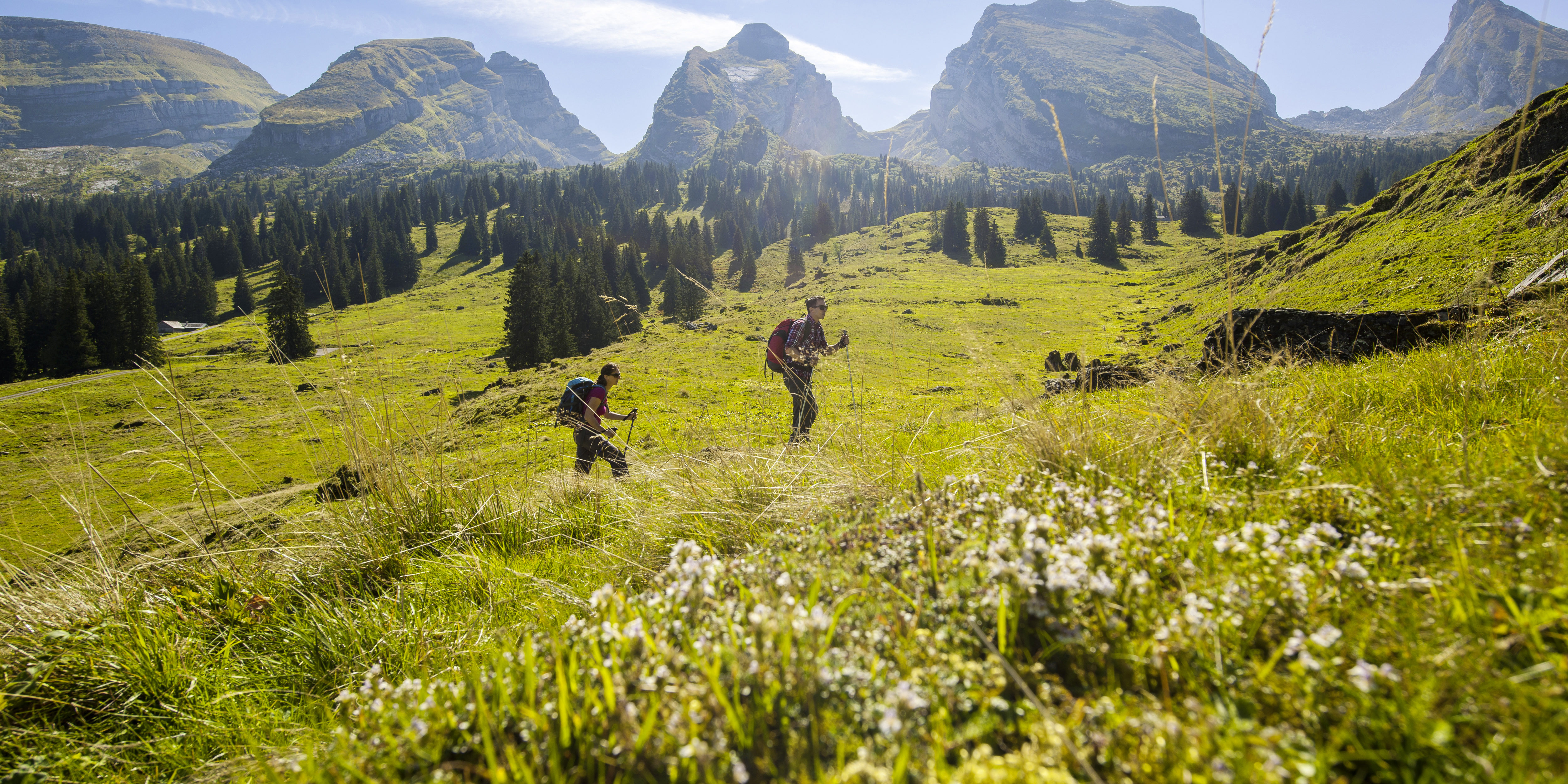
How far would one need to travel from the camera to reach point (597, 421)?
7859 mm

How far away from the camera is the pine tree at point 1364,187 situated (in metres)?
112

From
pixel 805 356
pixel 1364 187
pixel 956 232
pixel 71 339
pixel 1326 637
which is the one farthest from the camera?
pixel 1364 187

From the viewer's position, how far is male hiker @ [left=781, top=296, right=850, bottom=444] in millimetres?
7203

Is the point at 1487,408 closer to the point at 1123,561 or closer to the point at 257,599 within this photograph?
the point at 1123,561

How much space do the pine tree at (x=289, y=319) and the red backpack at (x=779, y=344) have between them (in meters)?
62.1

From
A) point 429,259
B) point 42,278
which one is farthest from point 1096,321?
point 429,259

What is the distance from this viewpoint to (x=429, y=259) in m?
126

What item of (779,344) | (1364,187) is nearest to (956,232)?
(1364,187)

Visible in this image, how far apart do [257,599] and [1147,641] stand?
5073mm

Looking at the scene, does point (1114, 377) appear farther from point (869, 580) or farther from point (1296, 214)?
point (1296, 214)

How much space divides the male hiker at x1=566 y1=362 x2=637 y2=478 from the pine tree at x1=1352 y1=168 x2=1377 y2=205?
15626cm

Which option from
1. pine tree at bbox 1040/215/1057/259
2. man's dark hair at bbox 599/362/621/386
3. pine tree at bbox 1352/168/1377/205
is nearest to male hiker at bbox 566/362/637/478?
man's dark hair at bbox 599/362/621/386

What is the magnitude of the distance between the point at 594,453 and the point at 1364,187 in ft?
534

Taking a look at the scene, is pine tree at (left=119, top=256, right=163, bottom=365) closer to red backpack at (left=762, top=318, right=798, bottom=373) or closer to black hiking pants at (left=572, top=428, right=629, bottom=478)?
black hiking pants at (left=572, top=428, right=629, bottom=478)
